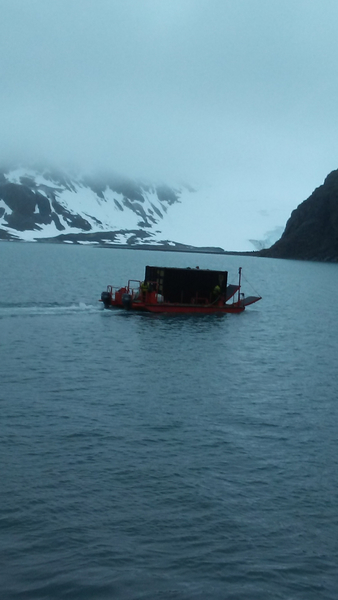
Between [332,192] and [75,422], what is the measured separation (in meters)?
184

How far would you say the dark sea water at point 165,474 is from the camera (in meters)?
12.2

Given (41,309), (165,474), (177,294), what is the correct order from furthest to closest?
1. (177,294)
2. (41,309)
3. (165,474)

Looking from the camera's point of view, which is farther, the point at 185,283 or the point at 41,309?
the point at 185,283

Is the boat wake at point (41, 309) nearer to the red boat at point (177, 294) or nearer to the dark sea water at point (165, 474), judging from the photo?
the red boat at point (177, 294)

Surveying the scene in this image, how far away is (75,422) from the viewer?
20188 mm

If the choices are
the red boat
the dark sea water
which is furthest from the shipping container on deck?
the dark sea water

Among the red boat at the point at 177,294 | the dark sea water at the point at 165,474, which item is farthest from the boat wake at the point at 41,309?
the dark sea water at the point at 165,474

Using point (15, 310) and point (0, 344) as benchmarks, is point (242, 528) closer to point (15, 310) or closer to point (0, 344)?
point (0, 344)

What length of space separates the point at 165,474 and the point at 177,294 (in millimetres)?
35923

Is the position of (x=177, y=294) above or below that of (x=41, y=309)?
above

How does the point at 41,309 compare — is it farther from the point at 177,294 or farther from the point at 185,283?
the point at 185,283

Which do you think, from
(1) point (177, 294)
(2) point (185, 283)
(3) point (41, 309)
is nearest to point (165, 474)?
(3) point (41, 309)

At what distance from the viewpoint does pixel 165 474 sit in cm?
1656

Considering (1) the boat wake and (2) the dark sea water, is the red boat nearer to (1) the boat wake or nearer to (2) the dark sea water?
(1) the boat wake
